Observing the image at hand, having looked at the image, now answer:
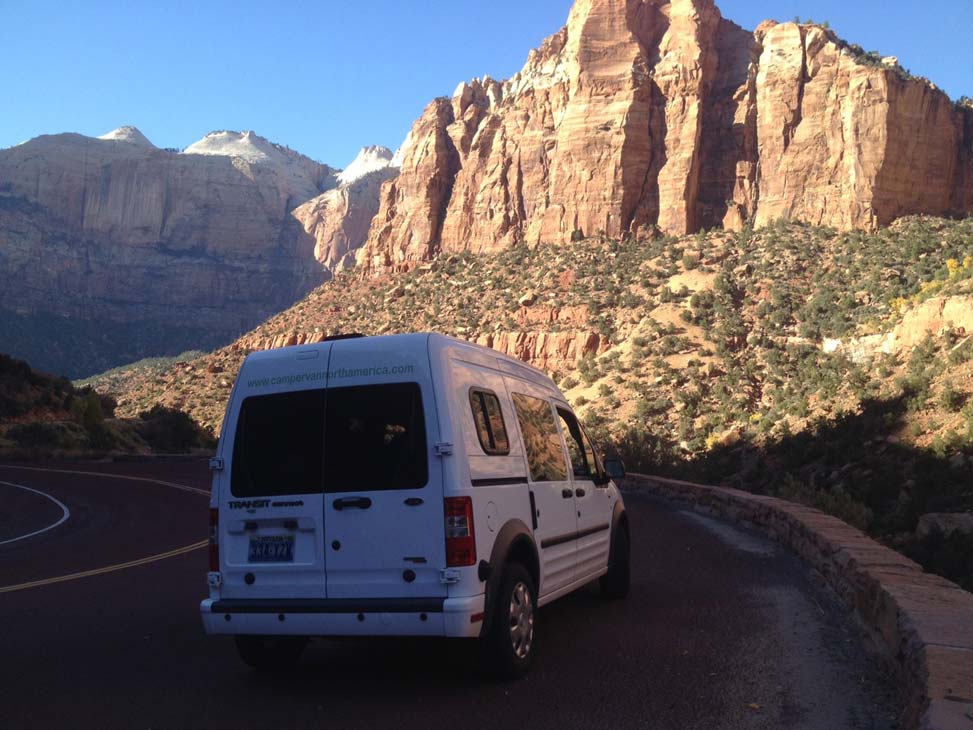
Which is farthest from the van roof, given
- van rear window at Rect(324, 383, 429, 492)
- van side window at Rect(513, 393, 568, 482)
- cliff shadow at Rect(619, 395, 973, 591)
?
cliff shadow at Rect(619, 395, 973, 591)

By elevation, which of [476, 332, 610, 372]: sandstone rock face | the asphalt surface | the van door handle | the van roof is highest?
[476, 332, 610, 372]: sandstone rock face

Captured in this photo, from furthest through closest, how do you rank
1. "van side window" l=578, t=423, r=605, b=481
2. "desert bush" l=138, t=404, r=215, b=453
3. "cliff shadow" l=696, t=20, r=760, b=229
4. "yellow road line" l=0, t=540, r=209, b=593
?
"cliff shadow" l=696, t=20, r=760, b=229 → "desert bush" l=138, t=404, r=215, b=453 → "yellow road line" l=0, t=540, r=209, b=593 → "van side window" l=578, t=423, r=605, b=481

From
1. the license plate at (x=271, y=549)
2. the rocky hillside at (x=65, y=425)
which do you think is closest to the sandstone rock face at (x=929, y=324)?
the license plate at (x=271, y=549)

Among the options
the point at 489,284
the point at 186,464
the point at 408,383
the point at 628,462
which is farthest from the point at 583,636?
the point at 489,284

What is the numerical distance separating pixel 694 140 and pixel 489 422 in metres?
68.3

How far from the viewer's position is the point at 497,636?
19.8 feet

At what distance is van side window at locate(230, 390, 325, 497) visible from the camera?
6270 millimetres

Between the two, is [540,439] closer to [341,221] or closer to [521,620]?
[521,620]

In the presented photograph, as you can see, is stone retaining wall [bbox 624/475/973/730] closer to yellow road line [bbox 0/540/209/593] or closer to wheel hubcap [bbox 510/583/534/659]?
wheel hubcap [bbox 510/583/534/659]

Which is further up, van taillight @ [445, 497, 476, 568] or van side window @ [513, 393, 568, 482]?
van side window @ [513, 393, 568, 482]

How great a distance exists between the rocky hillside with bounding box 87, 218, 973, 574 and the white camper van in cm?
947

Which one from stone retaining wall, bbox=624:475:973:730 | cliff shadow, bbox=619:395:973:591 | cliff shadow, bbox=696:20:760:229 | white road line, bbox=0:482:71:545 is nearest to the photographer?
stone retaining wall, bbox=624:475:973:730

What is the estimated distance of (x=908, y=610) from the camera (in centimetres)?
600

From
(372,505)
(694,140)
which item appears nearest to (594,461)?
(372,505)
